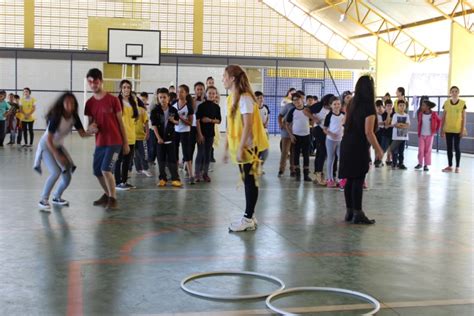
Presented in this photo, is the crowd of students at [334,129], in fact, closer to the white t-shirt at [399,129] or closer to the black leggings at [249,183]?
the white t-shirt at [399,129]

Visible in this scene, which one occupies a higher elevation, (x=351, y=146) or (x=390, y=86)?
(x=390, y=86)

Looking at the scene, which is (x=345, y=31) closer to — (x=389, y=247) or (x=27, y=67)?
(x=27, y=67)

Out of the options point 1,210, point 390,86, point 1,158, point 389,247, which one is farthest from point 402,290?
point 390,86

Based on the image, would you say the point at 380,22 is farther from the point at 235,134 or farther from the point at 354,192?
the point at 235,134

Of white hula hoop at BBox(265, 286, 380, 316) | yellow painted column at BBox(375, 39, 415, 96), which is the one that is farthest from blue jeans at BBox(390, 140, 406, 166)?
yellow painted column at BBox(375, 39, 415, 96)

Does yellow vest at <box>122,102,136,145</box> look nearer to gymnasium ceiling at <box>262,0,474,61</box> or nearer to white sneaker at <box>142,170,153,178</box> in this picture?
white sneaker at <box>142,170,153,178</box>

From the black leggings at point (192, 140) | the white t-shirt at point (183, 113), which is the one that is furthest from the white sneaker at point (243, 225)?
the black leggings at point (192, 140)

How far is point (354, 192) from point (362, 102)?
3.39ft

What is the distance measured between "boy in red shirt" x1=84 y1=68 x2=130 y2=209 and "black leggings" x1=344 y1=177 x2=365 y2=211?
2.76 meters

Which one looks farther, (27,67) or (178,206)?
(27,67)

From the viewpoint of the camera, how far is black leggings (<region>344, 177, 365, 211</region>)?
6.54 metres

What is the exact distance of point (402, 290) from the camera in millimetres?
4148

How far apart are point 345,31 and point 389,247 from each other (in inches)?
1200

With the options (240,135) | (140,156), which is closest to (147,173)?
(140,156)
